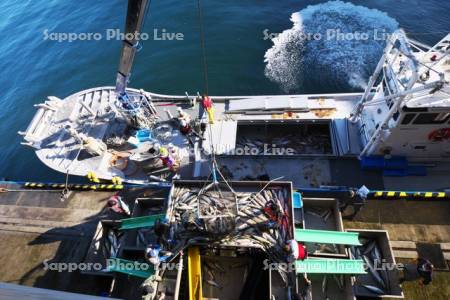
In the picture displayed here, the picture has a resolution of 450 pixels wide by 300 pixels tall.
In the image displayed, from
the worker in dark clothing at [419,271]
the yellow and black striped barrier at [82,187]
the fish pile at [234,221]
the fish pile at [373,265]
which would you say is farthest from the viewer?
the yellow and black striped barrier at [82,187]

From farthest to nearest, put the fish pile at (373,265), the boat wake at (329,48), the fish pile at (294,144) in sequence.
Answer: the boat wake at (329,48) < the fish pile at (294,144) < the fish pile at (373,265)

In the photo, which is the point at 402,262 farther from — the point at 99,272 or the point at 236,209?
the point at 99,272

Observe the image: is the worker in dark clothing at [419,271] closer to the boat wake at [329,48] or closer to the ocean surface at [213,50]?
the ocean surface at [213,50]

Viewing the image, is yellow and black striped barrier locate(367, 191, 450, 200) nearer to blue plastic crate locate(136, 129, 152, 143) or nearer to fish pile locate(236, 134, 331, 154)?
fish pile locate(236, 134, 331, 154)

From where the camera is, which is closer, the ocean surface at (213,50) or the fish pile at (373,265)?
the fish pile at (373,265)

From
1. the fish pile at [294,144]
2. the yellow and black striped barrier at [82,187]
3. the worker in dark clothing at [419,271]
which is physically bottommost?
the worker in dark clothing at [419,271]

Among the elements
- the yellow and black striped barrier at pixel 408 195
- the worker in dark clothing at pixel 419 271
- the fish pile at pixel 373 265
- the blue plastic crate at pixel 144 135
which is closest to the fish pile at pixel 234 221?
the fish pile at pixel 373 265

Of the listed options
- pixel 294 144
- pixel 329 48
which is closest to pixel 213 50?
pixel 329 48
